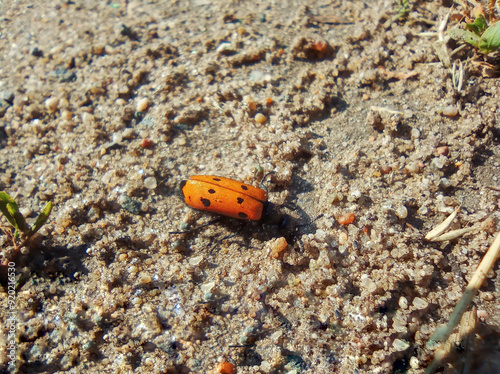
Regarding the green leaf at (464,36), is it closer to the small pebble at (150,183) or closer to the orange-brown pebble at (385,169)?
the orange-brown pebble at (385,169)

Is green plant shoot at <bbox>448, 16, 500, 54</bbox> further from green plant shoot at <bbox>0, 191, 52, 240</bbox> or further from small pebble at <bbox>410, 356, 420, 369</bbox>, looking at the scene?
green plant shoot at <bbox>0, 191, 52, 240</bbox>

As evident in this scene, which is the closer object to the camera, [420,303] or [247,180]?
[420,303]

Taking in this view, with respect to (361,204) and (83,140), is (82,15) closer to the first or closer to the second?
(83,140)

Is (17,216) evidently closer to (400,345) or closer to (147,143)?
(147,143)

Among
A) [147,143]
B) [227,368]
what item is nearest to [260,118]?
[147,143]

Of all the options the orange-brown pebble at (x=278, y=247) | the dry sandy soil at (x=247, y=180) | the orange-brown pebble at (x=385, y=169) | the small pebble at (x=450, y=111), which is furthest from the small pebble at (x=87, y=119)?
the small pebble at (x=450, y=111)

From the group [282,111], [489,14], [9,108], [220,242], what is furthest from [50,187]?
[489,14]
